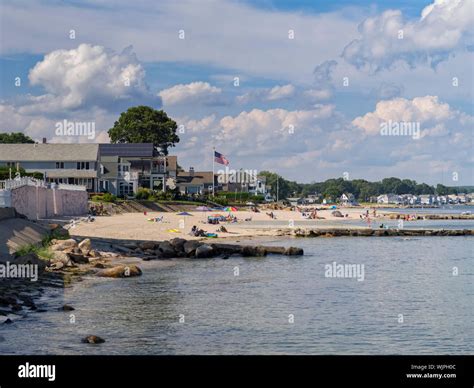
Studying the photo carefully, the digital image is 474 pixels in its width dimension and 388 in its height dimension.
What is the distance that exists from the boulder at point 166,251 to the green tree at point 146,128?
92650 millimetres

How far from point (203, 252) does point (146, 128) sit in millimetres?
94956

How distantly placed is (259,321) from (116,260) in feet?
63.9

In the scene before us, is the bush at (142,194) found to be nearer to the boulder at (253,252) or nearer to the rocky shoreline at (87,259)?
the rocky shoreline at (87,259)

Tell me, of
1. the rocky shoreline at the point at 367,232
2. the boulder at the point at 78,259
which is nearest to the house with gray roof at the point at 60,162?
the rocky shoreline at the point at 367,232

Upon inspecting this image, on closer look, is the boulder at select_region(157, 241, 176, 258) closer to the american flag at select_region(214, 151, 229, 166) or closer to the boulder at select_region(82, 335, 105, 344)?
the boulder at select_region(82, 335, 105, 344)

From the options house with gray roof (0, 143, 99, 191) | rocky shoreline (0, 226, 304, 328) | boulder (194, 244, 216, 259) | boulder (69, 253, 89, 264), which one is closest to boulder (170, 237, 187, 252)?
rocky shoreline (0, 226, 304, 328)

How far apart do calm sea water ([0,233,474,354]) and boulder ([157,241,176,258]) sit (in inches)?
97.7

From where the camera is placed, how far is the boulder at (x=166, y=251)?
47612 millimetres

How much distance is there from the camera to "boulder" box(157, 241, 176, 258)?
156 feet

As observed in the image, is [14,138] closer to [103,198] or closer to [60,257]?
[103,198]

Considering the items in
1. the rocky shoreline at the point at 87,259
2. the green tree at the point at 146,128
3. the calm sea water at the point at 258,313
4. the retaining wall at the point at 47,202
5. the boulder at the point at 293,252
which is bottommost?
the calm sea water at the point at 258,313

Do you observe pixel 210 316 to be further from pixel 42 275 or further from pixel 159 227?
pixel 159 227

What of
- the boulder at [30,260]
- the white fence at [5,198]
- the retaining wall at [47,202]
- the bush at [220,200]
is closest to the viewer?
the boulder at [30,260]
